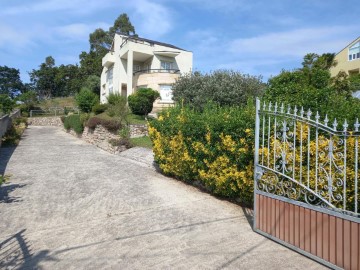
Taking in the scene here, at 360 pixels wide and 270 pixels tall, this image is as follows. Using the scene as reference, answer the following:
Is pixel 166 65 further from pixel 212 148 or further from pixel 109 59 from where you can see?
→ pixel 212 148

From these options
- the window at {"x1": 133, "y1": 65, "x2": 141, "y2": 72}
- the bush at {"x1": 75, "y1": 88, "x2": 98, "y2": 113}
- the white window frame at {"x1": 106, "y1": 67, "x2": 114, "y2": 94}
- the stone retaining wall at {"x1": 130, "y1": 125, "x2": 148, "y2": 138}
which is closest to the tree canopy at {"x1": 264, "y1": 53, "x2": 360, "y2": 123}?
the stone retaining wall at {"x1": 130, "y1": 125, "x2": 148, "y2": 138}

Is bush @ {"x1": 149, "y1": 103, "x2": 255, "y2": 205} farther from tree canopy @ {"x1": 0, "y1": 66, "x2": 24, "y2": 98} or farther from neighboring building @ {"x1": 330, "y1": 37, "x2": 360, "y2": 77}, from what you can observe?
tree canopy @ {"x1": 0, "y1": 66, "x2": 24, "y2": 98}

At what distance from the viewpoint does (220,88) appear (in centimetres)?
1742

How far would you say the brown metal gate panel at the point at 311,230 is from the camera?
363 centimetres

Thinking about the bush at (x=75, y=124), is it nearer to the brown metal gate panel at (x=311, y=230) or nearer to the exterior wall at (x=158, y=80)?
the exterior wall at (x=158, y=80)

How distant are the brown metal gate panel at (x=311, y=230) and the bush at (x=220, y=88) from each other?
12148 mm

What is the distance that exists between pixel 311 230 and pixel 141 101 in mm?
17578

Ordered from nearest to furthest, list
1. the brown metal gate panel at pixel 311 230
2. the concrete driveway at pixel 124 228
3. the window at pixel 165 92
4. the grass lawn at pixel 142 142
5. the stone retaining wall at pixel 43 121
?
1. the brown metal gate panel at pixel 311 230
2. the concrete driveway at pixel 124 228
3. the grass lawn at pixel 142 142
4. the window at pixel 165 92
5. the stone retaining wall at pixel 43 121

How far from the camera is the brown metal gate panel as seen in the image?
363 centimetres

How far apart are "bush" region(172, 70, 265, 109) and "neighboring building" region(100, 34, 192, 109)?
340 inches

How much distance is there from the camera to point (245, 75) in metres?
18.6

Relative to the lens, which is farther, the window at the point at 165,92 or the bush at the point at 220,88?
the window at the point at 165,92

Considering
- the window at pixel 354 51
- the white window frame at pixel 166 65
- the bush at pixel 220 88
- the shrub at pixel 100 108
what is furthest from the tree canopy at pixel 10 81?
the window at pixel 354 51

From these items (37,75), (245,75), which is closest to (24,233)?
(245,75)
